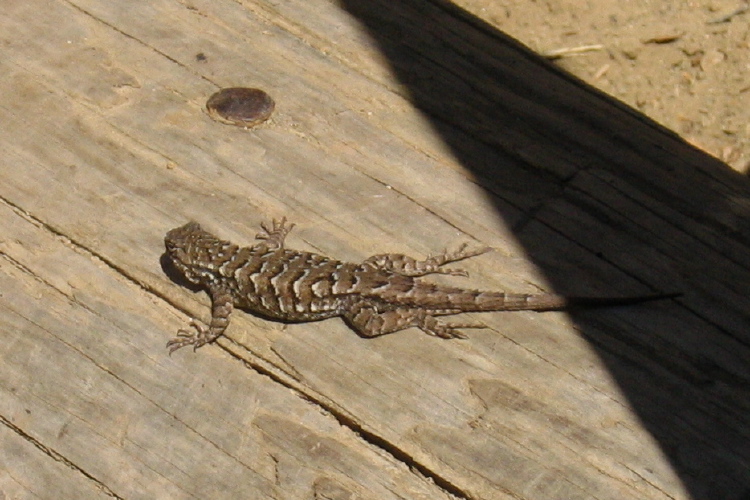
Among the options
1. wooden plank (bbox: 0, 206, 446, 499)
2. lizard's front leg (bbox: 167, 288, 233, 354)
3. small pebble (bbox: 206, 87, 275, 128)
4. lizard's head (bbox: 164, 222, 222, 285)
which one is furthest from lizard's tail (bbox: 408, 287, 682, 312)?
small pebble (bbox: 206, 87, 275, 128)

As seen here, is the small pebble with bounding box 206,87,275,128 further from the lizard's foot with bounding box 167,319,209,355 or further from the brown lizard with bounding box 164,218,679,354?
the lizard's foot with bounding box 167,319,209,355

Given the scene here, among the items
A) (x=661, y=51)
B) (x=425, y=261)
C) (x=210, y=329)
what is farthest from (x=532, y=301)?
(x=661, y=51)

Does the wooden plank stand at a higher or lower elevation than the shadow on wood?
lower

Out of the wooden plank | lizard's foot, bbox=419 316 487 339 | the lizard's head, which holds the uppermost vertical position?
lizard's foot, bbox=419 316 487 339

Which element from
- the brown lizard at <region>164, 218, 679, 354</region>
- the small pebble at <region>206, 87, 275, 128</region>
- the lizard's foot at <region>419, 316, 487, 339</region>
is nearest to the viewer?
the lizard's foot at <region>419, 316, 487, 339</region>

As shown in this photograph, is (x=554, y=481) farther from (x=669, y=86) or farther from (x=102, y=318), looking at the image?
(x=669, y=86)

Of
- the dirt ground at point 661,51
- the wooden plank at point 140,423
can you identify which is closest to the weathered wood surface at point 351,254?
the wooden plank at point 140,423

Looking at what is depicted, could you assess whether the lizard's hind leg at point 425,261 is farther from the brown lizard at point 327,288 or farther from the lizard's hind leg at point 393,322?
the lizard's hind leg at point 393,322

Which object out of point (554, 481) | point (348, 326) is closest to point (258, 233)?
point (348, 326)
